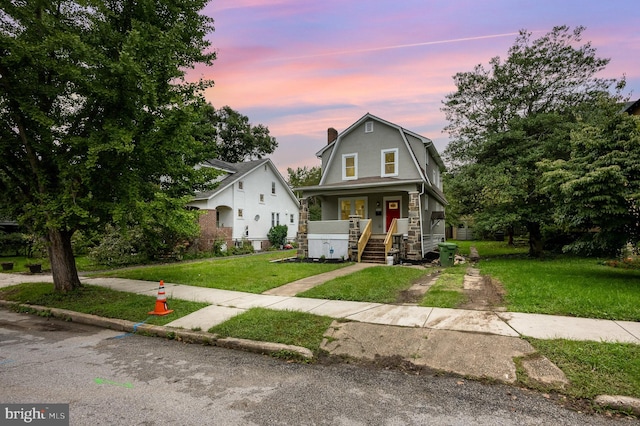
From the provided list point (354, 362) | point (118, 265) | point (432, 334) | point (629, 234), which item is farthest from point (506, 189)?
point (118, 265)

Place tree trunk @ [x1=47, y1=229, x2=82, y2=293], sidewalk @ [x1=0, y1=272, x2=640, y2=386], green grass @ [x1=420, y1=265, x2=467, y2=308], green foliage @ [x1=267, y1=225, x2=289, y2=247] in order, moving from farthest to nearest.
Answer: green foliage @ [x1=267, y1=225, x2=289, y2=247]
tree trunk @ [x1=47, y1=229, x2=82, y2=293]
green grass @ [x1=420, y1=265, x2=467, y2=308]
sidewalk @ [x1=0, y1=272, x2=640, y2=386]

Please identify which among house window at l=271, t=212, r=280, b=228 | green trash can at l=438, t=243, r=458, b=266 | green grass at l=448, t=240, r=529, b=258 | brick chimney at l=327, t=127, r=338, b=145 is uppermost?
brick chimney at l=327, t=127, r=338, b=145

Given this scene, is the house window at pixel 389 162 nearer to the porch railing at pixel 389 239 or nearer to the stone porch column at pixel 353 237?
the porch railing at pixel 389 239

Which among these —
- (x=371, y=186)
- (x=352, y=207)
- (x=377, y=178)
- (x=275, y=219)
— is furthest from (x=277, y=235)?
(x=371, y=186)

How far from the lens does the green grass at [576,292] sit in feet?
19.8

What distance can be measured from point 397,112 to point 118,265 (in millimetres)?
19221

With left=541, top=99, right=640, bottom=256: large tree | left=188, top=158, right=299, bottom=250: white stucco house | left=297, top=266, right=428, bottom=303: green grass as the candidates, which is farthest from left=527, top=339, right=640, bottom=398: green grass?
left=188, top=158, right=299, bottom=250: white stucco house

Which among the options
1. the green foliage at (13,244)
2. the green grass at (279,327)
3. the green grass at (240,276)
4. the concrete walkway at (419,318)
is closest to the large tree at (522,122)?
the green grass at (240,276)

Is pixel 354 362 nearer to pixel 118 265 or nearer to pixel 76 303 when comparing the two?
pixel 76 303

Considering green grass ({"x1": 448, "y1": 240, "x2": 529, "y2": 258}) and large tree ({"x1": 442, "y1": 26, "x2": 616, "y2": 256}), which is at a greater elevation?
large tree ({"x1": 442, "y1": 26, "x2": 616, "y2": 256})

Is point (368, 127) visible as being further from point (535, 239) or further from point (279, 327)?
point (279, 327)

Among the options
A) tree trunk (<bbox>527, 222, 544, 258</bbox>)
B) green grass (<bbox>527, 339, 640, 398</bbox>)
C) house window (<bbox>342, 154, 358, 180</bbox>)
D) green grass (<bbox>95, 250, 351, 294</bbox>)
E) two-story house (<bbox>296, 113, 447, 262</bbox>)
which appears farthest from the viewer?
house window (<bbox>342, 154, 358, 180</bbox>)

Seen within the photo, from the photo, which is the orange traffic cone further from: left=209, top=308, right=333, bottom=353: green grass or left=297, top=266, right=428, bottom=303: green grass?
left=297, top=266, right=428, bottom=303: green grass

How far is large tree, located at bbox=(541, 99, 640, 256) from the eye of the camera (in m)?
8.74
